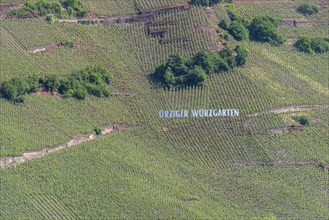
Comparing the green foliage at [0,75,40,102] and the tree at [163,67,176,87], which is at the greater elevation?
the green foliage at [0,75,40,102]

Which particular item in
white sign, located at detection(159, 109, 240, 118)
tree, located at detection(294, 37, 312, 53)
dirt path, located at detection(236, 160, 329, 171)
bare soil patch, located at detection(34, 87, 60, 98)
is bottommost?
dirt path, located at detection(236, 160, 329, 171)

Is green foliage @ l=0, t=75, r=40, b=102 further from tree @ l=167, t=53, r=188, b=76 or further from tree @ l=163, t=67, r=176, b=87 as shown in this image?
tree @ l=167, t=53, r=188, b=76

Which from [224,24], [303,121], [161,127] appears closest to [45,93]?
[161,127]

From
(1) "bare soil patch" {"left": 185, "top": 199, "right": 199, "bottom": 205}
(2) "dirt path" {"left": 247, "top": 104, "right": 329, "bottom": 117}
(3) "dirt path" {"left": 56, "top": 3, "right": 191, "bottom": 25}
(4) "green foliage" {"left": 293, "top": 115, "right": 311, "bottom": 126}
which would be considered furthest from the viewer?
(3) "dirt path" {"left": 56, "top": 3, "right": 191, "bottom": 25}

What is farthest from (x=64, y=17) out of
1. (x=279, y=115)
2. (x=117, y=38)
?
(x=279, y=115)

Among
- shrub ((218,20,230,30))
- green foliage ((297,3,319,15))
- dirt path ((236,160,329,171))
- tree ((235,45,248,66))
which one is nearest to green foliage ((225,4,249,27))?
shrub ((218,20,230,30))

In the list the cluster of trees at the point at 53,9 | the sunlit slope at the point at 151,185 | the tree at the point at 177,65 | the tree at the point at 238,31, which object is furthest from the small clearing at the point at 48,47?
the tree at the point at 238,31

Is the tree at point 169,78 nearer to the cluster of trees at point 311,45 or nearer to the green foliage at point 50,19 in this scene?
the green foliage at point 50,19

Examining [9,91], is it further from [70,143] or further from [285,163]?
[285,163]
